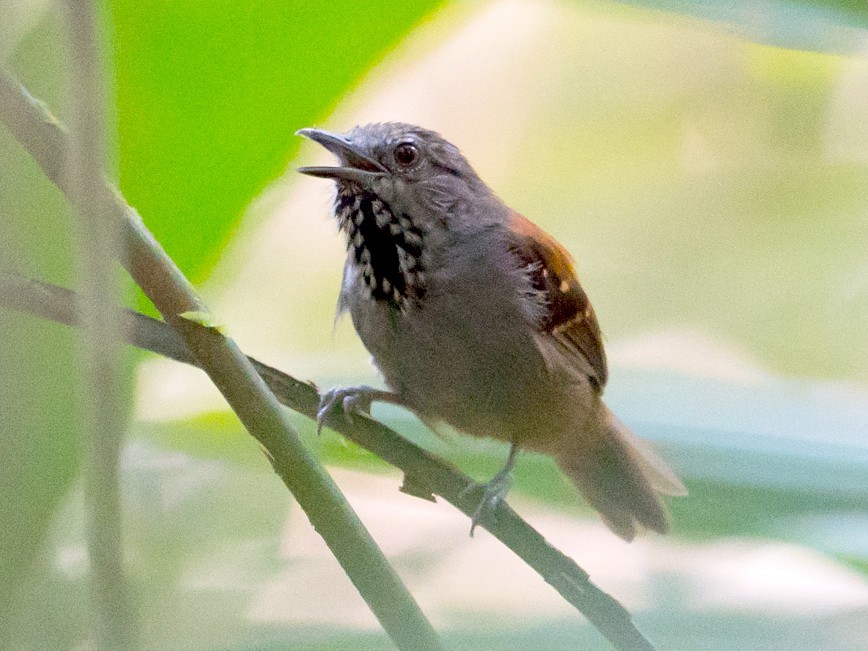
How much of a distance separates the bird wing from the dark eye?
21cm

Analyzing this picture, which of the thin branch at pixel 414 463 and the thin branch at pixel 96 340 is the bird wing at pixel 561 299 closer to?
the thin branch at pixel 414 463

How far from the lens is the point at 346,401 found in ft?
3.57

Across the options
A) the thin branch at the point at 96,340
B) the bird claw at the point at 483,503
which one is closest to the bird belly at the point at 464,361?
the bird claw at the point at 483,503

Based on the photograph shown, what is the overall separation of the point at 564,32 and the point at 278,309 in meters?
1.13

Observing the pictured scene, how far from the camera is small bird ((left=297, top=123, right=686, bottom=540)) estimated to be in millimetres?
1328

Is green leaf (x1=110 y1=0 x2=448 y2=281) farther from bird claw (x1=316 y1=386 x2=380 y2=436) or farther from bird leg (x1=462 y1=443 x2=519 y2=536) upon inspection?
bird leg (x1=462 y1=443 x2=519 y2=536)

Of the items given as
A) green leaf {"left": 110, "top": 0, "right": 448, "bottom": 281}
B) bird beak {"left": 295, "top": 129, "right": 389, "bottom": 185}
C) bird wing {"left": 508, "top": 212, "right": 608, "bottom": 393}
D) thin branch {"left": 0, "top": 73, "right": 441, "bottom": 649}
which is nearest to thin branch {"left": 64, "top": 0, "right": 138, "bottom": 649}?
thin branch {"left": 0, "top": 73, "right": 441, "bottom": 649}

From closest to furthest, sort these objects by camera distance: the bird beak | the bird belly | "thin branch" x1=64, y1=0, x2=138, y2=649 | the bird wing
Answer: "thin branch" x1=64, y1=0, x2=138, y2=649
the bird beak
the bird belly
the bird wing

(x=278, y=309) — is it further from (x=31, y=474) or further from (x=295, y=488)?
(x=31, y=474)

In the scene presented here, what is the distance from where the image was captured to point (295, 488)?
22.5 inches

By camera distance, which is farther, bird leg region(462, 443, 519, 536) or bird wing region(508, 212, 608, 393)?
bird wing region(508, 212, 608, 393)

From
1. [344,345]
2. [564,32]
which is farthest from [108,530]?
[564,32]

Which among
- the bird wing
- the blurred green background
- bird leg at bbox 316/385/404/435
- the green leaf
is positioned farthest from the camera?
the bird wing

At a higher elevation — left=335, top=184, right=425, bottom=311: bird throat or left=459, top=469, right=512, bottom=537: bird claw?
left=335, top=184, right=425, bottom=311: bird throat
